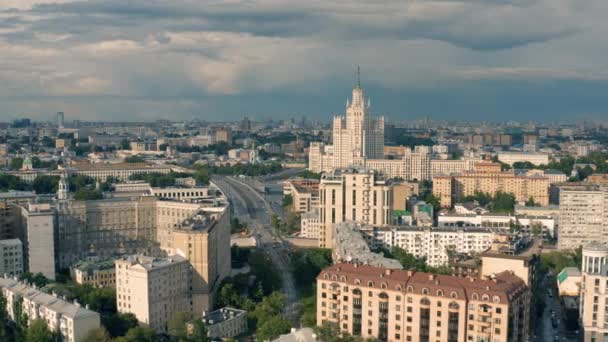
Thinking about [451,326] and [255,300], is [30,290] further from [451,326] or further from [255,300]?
[451,326]

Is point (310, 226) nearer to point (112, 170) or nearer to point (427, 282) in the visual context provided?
point (427, 282)

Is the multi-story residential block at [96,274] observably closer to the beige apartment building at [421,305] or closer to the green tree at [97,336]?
the green tree at [97,336]

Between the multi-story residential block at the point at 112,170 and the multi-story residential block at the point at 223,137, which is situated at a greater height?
the multi-story residential block at the point at 223,137

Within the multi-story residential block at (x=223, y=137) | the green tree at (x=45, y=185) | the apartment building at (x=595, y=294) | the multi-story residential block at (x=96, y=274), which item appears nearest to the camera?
the apartment building at (x=595, y=294)

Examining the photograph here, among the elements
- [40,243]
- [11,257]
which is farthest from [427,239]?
[11,257]

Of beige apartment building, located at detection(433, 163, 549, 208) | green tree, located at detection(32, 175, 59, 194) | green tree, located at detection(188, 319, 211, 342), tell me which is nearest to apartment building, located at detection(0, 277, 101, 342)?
green tree, located at detection(188, 319, 211, 342)

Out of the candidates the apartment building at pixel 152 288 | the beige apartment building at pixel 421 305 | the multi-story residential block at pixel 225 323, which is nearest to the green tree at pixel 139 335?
the multi-story residential block at pixel 225 323

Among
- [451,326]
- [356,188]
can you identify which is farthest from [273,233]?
[451,326]
